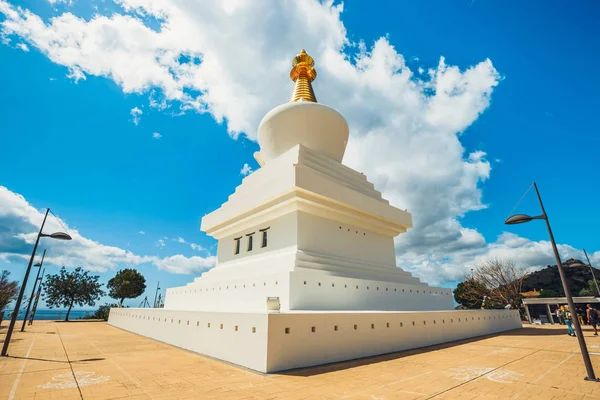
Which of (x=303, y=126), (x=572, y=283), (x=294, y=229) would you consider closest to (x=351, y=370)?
(x=294, y=229)

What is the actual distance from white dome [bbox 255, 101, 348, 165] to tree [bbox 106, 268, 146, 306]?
2631cm

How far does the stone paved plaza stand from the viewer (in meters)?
5.34

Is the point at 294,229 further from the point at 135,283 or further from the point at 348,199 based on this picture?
the point at 135,283

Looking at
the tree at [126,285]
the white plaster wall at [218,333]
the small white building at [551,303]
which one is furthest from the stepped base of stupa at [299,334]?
the tree at [126,285]

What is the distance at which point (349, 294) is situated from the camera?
12.0m

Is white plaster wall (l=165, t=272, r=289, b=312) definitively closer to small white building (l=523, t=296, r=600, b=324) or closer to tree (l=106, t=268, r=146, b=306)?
tree (l=106, t=268, r=146, b=306)

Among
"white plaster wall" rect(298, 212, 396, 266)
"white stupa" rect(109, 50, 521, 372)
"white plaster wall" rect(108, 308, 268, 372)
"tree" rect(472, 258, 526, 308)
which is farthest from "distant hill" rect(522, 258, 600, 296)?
"white plaster wall" rect(108, 308, 268, 372)

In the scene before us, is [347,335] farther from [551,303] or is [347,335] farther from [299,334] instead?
[551,303]

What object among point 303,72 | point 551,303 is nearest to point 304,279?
point 303,72

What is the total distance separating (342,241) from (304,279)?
471 cm

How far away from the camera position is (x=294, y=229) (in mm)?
13250

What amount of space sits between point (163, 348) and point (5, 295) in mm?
18622

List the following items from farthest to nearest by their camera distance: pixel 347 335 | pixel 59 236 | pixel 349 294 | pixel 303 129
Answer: pixel 303 129 < pixel 349 294 < pixel 59 236 < pixel 347 335

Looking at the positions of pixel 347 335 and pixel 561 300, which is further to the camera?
pixel 561 300
